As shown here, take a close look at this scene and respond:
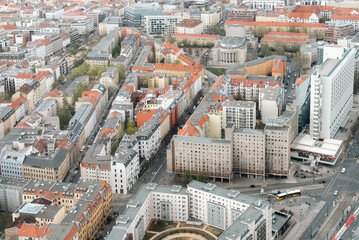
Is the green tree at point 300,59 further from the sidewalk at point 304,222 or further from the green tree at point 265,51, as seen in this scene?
the sidewalk at point 304,222

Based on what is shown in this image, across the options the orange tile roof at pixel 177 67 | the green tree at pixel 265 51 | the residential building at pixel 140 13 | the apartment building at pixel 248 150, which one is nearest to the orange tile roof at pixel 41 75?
the orange tile roof at pixel 177 67

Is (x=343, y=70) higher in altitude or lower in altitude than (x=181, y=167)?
higher

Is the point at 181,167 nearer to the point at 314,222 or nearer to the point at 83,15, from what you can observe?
the point at 314,222

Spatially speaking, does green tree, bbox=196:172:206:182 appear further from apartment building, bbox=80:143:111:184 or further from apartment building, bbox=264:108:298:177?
apartment building, bbox=80:143:111:184

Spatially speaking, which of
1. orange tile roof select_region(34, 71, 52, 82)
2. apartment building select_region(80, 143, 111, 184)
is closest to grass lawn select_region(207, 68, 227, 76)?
orange tile roof select_region(34, 71, 52, 82)

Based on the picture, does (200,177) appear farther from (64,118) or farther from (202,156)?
(64,118)

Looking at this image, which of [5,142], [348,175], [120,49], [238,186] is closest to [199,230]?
[238,186]
